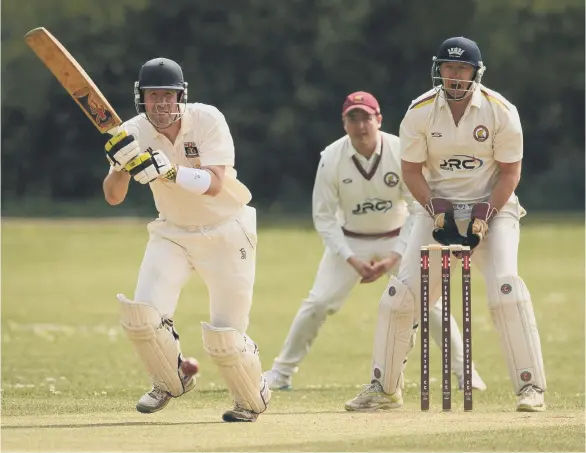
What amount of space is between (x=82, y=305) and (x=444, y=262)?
27.7 ft

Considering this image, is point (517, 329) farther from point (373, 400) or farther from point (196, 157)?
point (196, 157)

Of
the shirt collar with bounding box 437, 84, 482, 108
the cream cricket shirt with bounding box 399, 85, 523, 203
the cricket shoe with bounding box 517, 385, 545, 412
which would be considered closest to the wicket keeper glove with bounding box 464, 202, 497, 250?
the cream cricket shirt with bounding box 399, 85, 523, 203

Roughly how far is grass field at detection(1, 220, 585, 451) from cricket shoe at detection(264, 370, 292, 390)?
0.15 meters

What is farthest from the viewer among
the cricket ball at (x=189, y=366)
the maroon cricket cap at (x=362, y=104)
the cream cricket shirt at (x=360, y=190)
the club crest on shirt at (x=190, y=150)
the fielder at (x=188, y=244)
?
the cream cricket shirt at (x=360, y=190)

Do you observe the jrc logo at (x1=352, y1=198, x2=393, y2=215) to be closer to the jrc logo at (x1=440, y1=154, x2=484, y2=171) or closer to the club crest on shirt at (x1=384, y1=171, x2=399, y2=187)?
the club crest on shirt at (x1=384, y1=171, x2=399, y2=187)

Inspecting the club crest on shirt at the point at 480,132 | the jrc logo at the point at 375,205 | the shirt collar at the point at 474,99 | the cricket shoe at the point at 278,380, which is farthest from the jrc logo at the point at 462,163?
the cricket shoe at the point at 278,380

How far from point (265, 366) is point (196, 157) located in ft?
11.8

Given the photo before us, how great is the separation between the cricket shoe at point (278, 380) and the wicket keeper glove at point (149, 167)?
114 inches

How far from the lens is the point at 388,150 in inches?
365

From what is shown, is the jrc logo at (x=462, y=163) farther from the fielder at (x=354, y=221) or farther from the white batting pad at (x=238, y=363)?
the fielder at (x=354, y=221)

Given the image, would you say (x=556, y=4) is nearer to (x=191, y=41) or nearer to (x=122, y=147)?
(x=191, y=41)

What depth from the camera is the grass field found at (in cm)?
605

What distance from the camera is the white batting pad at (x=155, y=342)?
6797 mm

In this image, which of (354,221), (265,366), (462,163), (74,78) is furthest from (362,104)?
(74,78)
